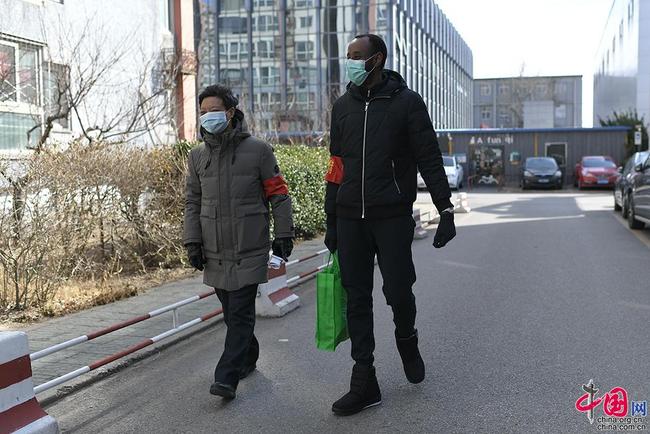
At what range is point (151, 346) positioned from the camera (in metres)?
6.00

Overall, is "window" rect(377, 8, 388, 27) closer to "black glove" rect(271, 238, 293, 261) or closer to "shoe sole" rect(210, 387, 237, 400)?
"black glove" rect(271, 238, 293, 261)

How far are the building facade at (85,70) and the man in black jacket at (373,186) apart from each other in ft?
22.7

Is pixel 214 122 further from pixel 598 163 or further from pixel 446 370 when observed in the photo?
pixel 598 163

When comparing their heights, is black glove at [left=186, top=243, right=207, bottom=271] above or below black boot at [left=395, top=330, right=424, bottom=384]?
above

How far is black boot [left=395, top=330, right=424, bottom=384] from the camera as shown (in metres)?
4.58

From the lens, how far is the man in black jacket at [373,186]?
427 cm

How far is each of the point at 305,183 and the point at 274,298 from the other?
5895 millimetres

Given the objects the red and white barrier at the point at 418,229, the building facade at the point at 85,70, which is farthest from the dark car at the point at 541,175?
the red and white barrier at the point at 418,229

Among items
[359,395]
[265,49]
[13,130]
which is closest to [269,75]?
[265,49]

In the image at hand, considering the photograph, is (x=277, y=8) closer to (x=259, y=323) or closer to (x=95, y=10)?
(x=95, y=10)

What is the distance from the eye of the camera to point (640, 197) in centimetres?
1426

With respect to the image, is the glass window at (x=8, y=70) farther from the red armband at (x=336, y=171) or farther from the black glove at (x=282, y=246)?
the red armband at (x=336, y=171)

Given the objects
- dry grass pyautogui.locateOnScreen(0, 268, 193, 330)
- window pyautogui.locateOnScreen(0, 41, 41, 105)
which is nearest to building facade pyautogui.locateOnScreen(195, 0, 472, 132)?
window pyautogui.locateOnScreen(0, 41, 41, 105)

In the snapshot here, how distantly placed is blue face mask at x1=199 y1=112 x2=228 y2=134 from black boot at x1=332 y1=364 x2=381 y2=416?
1674 millimetres
